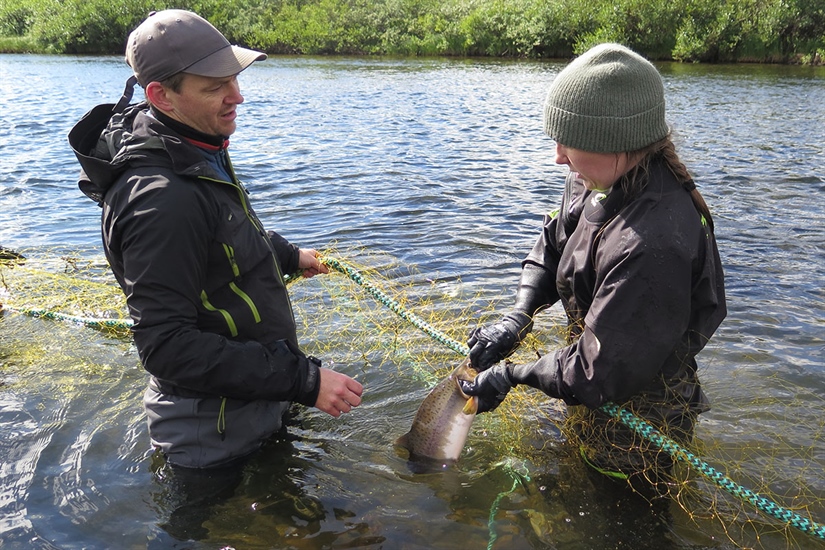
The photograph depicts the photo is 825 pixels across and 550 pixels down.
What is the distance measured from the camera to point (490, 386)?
356cm

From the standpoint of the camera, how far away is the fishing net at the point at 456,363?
12.8 feet

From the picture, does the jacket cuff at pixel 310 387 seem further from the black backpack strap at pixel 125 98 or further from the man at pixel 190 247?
the black backpack strap at pixel 125 98

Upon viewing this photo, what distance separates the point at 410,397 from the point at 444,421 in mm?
1449

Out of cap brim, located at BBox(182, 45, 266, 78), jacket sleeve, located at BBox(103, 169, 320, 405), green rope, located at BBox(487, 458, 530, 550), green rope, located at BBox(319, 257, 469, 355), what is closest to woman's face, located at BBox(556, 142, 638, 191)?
cap brim, located at BBox(182, 45, 266, 78)

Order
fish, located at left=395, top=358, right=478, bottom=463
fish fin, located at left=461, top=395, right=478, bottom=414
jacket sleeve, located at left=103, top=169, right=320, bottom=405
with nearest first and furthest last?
jacket sleeve, located at left=103, top=169, right=320, bottom=405 → fish fin, located at left=461, top=395, right=478, bottom=414 → fish, located at left=395, top=358, right=478, bottom=463

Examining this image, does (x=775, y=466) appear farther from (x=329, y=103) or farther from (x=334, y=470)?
(x=329, y=103)

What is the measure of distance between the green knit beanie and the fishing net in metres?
1.39

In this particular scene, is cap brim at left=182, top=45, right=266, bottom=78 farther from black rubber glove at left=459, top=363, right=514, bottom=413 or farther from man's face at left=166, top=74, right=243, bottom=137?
black rubber glove at left=459, top=363, right=514, bottom=413

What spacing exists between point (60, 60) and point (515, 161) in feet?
125

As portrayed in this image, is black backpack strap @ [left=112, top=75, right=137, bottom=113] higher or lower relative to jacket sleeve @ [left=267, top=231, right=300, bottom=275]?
higher

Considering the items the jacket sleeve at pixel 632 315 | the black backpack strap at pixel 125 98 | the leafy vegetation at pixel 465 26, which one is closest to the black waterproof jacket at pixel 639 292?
the jacket sleeve at pixel 632 315

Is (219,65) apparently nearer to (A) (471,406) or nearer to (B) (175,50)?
(B) (175,50)

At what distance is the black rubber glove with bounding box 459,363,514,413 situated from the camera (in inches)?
138

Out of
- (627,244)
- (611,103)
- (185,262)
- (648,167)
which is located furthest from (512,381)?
(185,262)
